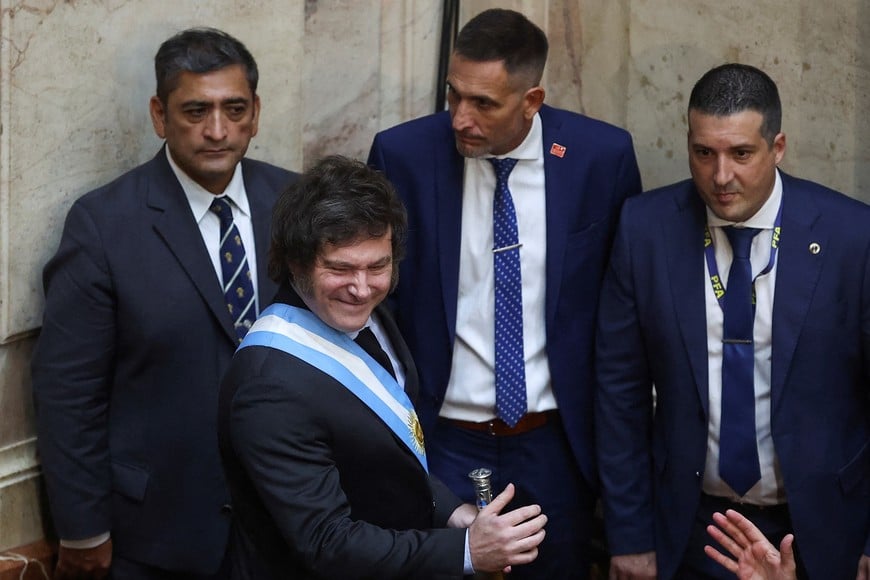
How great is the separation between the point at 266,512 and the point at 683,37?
6.70 feet

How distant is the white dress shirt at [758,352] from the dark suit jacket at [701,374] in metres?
0.02

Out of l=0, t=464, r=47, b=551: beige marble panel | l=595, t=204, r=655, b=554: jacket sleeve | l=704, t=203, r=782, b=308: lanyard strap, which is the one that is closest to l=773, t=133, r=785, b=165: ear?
l=704, t=203, r=782, b=308: lanyard strap

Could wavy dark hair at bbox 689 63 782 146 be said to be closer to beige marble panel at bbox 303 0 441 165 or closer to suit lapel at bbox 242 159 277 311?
→ suit lapel at bbox 242 159 277 311

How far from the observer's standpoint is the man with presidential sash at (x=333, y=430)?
2.79 m

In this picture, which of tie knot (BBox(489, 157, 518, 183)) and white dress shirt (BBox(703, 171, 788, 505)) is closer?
white dress shirt (BBox(703, 171, 788, 505))

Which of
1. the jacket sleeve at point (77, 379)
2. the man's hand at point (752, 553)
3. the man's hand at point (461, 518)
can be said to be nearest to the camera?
the man's hand at point (752, 553)

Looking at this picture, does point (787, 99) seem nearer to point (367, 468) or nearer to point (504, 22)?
point (504, 22)

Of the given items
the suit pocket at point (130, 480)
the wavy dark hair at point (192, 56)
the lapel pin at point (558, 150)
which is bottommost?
the suit pocket at point (130, 480)

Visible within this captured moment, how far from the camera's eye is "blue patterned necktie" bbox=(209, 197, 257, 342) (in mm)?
3684

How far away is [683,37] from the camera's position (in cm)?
424

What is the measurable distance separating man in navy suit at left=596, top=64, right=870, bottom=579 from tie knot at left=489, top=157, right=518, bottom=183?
348 millimetres

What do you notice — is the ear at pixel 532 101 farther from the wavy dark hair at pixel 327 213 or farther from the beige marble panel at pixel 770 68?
the wavy dark hair at pixel 327 213

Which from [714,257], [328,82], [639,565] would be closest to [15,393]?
[328,82]

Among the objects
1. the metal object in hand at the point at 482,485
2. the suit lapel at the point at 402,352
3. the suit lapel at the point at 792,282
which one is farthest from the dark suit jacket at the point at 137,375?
the suit lapel at the point at 792,282
